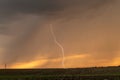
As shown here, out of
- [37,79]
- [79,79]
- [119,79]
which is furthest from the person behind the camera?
[37,79]

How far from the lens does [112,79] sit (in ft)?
380

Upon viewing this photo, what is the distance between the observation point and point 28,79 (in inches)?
5123

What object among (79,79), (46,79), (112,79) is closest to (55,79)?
(46,79)

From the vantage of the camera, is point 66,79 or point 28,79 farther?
point 28,79

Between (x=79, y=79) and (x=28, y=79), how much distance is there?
23.0m

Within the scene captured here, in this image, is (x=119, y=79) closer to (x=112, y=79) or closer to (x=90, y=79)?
(x=112, y=79)

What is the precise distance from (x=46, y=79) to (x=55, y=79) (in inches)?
142

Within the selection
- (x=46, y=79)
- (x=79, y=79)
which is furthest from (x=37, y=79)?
(x=79, y=79)

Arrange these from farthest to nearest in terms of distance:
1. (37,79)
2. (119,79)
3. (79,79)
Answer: (37,79), (79,79), (119,79)

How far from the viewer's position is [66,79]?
122 meters

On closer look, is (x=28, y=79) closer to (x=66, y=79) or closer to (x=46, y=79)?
(x=46, y=79)

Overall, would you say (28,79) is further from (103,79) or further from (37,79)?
(103,79)

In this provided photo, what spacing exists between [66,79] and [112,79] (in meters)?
17.6

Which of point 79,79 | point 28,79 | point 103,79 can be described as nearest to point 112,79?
point 103,79
